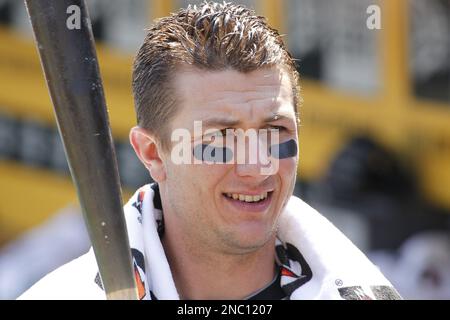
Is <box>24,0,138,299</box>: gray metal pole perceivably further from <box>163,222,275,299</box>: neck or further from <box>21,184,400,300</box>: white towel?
<box>163,222,275,299</box>: neck

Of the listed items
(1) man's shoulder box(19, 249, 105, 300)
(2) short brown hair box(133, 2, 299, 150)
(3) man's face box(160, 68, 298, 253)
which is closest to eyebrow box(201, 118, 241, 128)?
(3) man's face box(160, 68, 298, 253)

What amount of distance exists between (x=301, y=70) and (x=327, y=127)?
397 millimetres

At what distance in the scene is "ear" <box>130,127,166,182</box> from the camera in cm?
297

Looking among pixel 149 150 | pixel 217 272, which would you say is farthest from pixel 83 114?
pixel 217 272

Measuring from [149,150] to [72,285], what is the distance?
1.23 ft

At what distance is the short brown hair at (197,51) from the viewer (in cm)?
286

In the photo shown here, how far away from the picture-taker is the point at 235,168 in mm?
2807

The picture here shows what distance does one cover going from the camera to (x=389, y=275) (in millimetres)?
7000

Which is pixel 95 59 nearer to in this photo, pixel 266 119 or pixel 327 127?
pixel 266 119
